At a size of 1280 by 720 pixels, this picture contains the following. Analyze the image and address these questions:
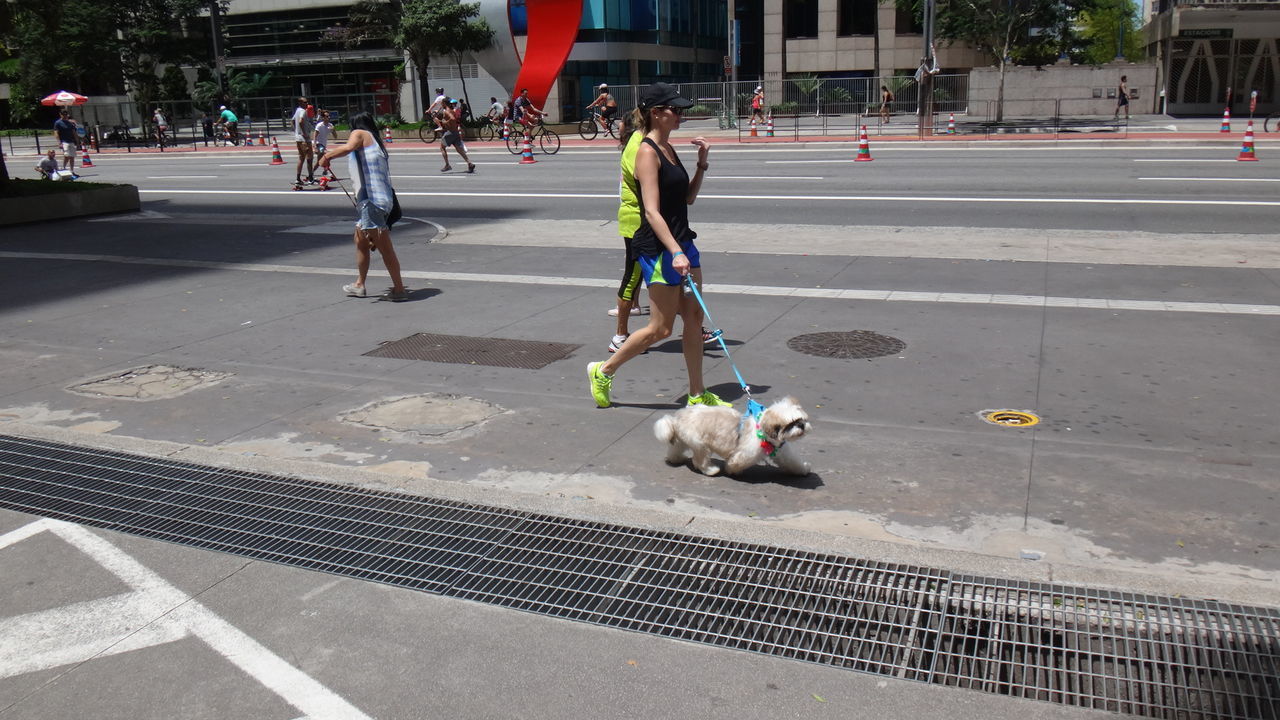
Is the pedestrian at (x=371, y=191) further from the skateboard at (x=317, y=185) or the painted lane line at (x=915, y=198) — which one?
the skateboard at (x=317, y=185)

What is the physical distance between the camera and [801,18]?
57.2 m

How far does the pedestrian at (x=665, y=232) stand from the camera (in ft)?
19.1

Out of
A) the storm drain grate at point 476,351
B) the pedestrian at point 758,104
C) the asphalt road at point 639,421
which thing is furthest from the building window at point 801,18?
the storm drain grate at point 476,351

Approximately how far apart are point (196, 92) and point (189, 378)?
6075 cm

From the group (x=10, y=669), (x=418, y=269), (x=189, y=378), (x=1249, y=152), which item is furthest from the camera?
(x=1249, y=152)

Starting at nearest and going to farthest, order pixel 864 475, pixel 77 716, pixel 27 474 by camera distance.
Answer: pixel 77 716
pixel 864 475
pixel 27 474

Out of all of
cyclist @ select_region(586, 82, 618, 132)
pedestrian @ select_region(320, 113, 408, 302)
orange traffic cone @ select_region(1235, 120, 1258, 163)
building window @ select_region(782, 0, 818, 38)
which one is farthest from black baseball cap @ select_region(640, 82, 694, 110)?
building window @ select_region(782, 0, 818, 38)

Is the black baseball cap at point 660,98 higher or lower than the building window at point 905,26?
lower

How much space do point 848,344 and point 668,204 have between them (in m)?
2.44

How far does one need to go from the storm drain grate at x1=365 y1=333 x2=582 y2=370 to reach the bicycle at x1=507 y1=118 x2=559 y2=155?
2330 centimetres

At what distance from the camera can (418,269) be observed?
1173 cm

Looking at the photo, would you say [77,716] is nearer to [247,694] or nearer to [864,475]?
[247,694]

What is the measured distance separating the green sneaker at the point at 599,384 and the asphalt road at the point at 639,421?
124 millimetres

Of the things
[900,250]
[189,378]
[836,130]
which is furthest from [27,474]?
[836,130]
